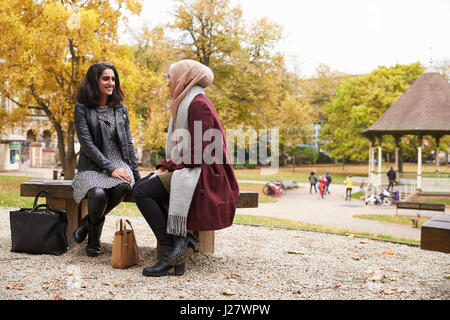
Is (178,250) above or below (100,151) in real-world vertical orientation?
below

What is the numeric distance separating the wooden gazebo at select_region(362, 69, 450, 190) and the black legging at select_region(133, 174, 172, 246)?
2064cm

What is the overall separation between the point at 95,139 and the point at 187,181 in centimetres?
137

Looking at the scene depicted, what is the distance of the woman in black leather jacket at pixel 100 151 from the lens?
435cm

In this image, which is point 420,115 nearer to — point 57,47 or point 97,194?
point 57,47

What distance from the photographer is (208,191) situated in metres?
3.80

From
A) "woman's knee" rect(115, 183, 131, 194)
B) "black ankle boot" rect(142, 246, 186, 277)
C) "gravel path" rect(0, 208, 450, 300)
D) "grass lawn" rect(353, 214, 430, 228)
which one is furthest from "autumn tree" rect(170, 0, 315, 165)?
"black ankle boot" rect(142, 246, 186, 277)

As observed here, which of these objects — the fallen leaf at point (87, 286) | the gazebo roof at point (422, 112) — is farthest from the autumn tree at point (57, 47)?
the gazebo roof at point (422, 112)

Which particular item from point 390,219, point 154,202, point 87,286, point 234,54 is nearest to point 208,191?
point 154,202

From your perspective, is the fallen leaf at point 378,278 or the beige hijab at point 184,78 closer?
the beige hijab at point 184,78

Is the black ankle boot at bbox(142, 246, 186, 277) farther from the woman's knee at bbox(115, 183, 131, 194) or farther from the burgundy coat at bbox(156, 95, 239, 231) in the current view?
the woman's knee at bbox(115, 183, 131, 194)

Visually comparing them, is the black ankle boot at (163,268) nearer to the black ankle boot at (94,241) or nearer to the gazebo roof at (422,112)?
the black ankle boot at (94,241)

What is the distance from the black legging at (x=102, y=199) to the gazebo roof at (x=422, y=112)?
21.1 meters

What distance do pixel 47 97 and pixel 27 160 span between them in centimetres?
2406
